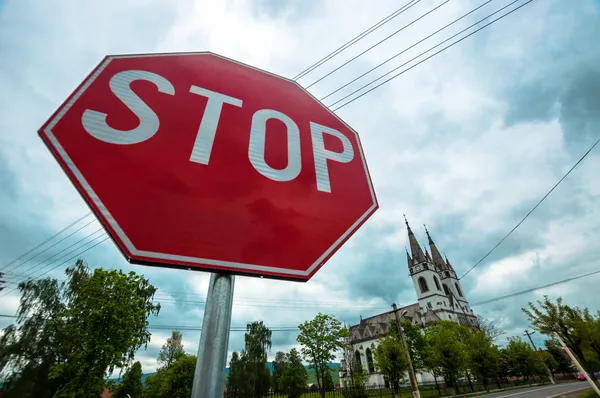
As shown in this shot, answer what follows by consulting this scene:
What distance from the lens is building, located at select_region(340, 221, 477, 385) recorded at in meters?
42.0

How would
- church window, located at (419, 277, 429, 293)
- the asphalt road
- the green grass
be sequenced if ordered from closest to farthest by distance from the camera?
the asphalt road, the green grass, church window, located at (419, 277, 429, 293)

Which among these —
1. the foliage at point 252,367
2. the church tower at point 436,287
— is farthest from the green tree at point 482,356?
the foliage at point 252,367

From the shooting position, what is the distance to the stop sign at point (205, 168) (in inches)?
37.0

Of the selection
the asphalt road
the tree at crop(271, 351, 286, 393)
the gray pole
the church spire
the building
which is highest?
the church spire

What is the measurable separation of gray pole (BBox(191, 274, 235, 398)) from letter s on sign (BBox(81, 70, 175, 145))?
0.69 m

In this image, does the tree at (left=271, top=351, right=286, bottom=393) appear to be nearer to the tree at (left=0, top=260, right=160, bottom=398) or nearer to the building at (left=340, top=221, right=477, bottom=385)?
the building at (left=340, top=221, right=477, bottom=385)

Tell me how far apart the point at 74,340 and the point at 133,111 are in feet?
56.7

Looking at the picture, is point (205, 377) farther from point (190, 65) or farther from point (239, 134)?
point (190, 65)

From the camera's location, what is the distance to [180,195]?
1048mm

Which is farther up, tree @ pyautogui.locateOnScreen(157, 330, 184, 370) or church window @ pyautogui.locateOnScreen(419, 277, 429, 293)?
church window @ pyautogui.locateOnScreen(419, 277, 429, 293)

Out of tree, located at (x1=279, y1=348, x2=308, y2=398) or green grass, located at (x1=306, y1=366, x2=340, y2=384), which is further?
tree, located at (x1=279, y1=348, x2=308, y2=398)

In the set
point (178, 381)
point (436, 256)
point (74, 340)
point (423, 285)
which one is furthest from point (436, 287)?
point (74, 340)

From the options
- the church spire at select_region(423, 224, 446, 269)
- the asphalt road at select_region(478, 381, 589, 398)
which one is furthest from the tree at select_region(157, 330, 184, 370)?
the church spire at select_region(423, 224, 446, 269)

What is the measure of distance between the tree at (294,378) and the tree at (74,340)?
629 inches
